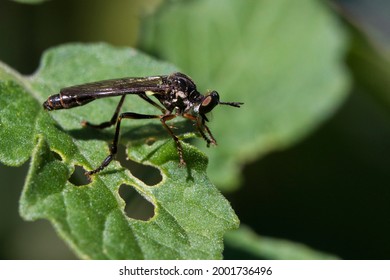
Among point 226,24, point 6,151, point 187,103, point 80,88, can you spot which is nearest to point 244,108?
point 226,24

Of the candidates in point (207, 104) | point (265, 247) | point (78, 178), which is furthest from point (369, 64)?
point (78, 178)

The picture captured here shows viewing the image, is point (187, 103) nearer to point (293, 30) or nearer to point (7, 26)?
point (293, 30)

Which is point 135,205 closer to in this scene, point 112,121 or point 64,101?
point 112,121

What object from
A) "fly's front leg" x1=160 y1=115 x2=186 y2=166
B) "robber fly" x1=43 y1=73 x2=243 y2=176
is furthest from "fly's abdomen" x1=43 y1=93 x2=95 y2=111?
"fly's front leg" x1=160 y1=115 x2=186 y2=166

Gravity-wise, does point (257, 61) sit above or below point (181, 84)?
below

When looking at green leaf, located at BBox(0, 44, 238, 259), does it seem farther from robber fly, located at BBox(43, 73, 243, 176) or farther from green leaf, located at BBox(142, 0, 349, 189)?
green leaf, located at BBox(142, 0, 349, 189)

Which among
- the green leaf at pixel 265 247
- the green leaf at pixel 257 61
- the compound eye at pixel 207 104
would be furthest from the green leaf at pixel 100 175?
the green leaf at pixel 257 61
